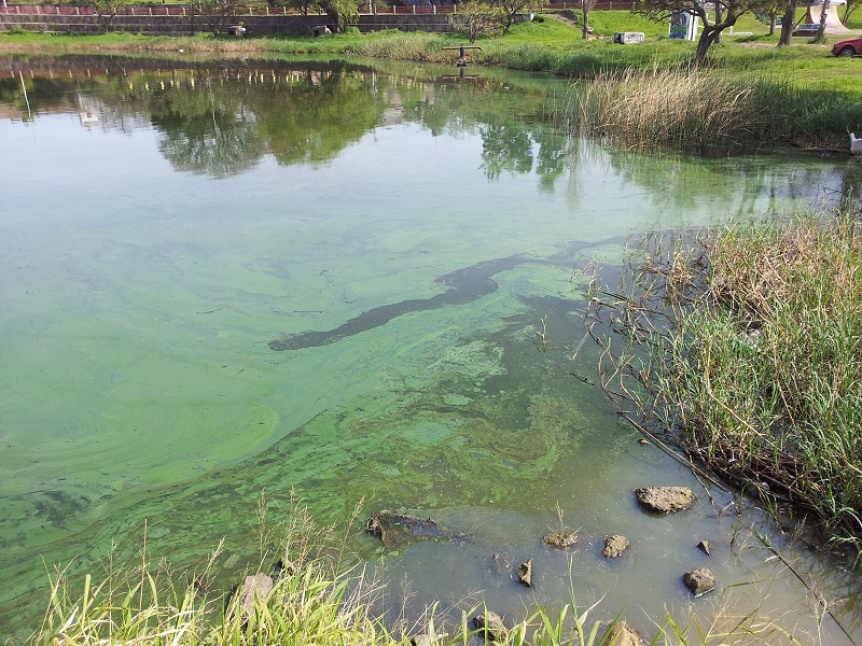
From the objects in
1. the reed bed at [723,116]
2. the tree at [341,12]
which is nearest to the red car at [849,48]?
the reed bed at [723,116]

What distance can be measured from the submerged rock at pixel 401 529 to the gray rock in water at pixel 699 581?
2.56 ft

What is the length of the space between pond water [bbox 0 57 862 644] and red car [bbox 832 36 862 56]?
8.40 m

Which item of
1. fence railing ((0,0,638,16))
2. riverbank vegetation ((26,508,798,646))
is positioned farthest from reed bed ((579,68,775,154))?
fence railing ((0,0,638,16))

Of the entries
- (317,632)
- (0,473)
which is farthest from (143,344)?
(317,632)

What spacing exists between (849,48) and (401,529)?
15460mm

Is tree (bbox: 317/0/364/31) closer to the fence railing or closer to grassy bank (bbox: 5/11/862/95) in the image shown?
grassy bank (bbox: 5/11/862/95)

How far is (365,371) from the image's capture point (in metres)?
3.48

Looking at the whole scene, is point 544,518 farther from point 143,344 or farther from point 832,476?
point 143,344

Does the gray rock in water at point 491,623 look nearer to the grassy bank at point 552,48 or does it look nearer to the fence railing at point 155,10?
the grassy bank at point 552,48

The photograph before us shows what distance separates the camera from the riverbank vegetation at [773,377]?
2.35m

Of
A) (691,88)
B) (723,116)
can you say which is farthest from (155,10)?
(723,116)

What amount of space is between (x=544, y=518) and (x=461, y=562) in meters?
0.39

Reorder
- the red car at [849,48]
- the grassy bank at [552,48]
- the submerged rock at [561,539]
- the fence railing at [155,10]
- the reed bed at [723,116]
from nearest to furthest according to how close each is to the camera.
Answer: the submerged rock at [561,539] < the reed bed at [723,116] < the grassy bank at [552,48] < the red car at [849,48] < the fence railing at [155,10]

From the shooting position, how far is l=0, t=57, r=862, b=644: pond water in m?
2.25
